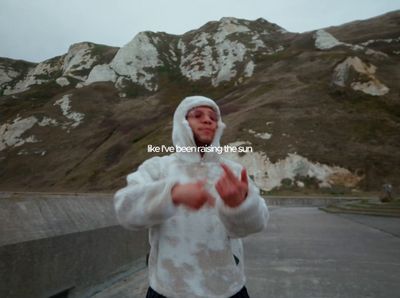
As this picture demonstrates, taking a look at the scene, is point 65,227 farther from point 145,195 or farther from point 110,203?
point 145,195

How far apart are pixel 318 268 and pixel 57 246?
4.00 m

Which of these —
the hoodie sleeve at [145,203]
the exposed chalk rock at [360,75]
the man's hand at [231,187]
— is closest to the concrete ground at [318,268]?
the hoodie sleeve at [145,203]

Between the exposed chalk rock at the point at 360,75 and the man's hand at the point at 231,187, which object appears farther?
the exposed chalk rock at the point at 360,75

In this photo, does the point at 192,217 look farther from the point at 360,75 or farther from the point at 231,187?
the point at 360,75

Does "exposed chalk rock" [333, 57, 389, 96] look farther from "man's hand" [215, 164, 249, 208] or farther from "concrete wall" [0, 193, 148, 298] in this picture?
"man's hand" [215, 164, 249, 208]

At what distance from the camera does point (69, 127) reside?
2689 inches

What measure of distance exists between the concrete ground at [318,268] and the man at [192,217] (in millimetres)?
2651

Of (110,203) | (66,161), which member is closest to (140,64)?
(66,161)

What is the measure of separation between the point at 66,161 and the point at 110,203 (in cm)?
5597

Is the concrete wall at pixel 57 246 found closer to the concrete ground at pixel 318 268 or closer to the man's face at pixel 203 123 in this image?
the concrete ground at pixel 318 268

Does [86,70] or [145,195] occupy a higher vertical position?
[145,195]

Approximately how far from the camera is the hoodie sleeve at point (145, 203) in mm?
1964

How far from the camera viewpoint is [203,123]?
235cm

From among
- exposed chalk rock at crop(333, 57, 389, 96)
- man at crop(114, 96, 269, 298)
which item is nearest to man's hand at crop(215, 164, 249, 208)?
man at crop(114, 96, 269, 298)
